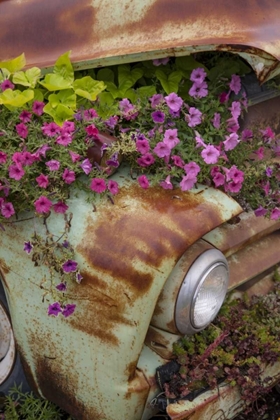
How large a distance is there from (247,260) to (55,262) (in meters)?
0.80

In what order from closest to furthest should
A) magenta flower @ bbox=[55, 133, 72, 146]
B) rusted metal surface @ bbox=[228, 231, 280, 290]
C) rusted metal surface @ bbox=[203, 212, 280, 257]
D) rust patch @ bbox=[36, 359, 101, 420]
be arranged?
1. magenta flower @ bbox=[55, 133, 72, 146]
2. rust patch @ bbox=[36, 359, 101, 420]
3. rusted metal surface @ bbox=[203, 212, 280, 257]
4. rusted metal surface @ bbox=[228, 231, 280, 290]

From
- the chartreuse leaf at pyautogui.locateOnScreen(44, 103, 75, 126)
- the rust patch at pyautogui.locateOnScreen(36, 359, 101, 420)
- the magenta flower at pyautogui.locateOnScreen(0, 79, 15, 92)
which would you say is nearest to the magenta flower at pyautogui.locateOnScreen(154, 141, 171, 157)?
the chartreuse leaf at pyautogui.locateOnScreen(44, 103, 75, 126)

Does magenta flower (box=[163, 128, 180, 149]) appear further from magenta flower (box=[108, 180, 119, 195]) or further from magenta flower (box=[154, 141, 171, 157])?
magenta flower (box=[108, 180, 119, 195])

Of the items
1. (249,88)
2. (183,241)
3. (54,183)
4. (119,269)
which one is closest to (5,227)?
(54,183)

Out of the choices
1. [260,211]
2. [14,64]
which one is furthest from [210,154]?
[14,64]

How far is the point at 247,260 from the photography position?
2.15 m

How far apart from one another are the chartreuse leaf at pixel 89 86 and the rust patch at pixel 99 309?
2.06ft

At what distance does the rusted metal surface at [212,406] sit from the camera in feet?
5.75

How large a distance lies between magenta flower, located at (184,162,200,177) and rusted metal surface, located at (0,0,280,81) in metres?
0.33

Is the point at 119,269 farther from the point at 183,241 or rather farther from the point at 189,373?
the point at 189,373

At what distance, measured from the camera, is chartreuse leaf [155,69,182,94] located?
6.71 ft

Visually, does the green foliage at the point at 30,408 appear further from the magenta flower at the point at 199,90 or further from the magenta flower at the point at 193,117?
the magenta flower at the point at 199,90

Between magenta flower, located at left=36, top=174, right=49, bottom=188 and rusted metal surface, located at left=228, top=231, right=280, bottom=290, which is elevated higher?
magenta flower, located at left=36, top=174, right=49, bottom=188

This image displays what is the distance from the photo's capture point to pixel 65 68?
1.93 m
